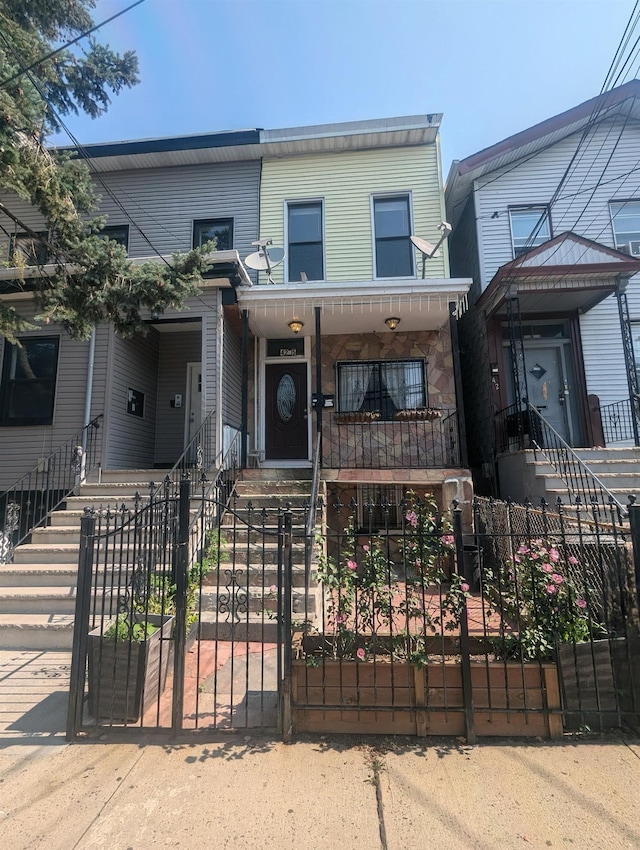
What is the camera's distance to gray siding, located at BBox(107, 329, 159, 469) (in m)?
7.71

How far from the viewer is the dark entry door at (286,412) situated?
29.1 ft

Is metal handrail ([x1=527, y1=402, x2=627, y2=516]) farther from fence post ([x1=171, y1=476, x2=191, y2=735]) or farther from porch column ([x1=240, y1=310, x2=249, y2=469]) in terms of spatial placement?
fence post ([x1=171, y1=476, x2=191, y2=735])

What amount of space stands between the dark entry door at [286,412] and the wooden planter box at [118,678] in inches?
231

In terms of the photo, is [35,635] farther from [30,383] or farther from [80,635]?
[30,383]

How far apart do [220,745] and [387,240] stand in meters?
8.91

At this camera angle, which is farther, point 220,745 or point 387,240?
point 387,240

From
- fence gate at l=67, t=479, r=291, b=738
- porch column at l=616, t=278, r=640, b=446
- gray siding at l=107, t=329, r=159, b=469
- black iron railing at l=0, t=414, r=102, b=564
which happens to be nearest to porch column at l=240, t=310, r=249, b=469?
gray siding at l=107, t=329, r=159, b=469

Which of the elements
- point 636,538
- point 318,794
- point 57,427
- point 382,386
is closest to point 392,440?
point 382,386

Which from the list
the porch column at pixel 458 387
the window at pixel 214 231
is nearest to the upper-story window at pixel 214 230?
the window at pixel 214 231

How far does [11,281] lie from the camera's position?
752 centimetres

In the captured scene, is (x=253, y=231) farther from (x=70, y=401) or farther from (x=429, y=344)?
(x=70, y=401)

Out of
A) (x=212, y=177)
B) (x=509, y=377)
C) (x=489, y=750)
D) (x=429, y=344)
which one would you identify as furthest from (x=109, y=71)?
(x=489, y=750)

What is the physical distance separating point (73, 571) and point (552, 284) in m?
8.64

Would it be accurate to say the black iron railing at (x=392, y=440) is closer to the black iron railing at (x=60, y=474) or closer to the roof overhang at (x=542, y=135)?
the black iron railing at (x=60, y=474)
